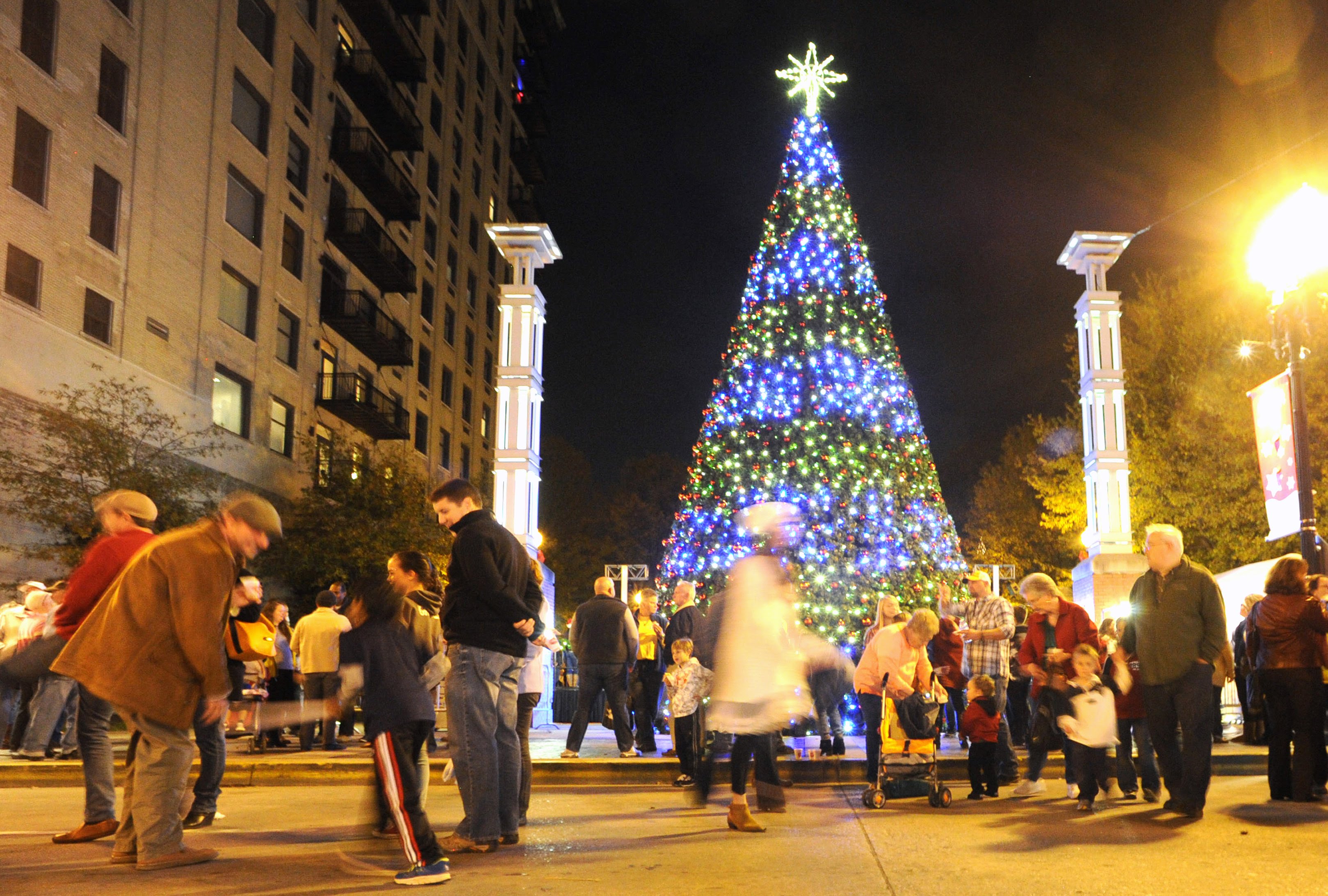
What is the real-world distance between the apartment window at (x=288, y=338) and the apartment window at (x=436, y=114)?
14.7m

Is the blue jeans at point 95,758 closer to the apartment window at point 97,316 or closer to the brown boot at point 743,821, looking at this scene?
the brown boot at point 743,821

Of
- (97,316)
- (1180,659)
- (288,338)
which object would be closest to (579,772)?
(1180,659)

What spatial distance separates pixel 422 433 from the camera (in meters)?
43.3

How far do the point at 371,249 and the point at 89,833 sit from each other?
A: 97.9ft

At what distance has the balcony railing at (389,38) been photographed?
35250 mm

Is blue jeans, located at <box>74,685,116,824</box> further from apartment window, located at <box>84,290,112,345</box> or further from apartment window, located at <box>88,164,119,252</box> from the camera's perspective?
apartment window, located at <box>88,164,119,252</box>

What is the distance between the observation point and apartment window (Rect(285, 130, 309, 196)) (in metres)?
30.9

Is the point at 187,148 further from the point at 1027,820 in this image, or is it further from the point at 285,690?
the point at 1027,820

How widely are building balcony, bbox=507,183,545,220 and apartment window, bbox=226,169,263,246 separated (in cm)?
2615

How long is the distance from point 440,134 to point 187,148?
2008cm

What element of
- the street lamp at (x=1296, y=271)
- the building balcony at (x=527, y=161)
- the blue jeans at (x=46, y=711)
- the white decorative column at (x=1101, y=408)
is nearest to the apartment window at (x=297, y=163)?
the white decorative column at (x=1101, y=408)

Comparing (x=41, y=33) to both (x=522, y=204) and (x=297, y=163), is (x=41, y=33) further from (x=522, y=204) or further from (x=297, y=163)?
(x=522, y=204)

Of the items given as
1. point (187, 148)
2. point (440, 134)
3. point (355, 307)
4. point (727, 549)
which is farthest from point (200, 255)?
point (440, 134)

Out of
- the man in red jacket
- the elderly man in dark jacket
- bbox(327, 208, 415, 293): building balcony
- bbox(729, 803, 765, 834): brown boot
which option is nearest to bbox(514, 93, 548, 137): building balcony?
bbox(327, 208, 415, 293): building balcony
